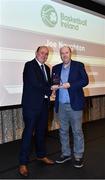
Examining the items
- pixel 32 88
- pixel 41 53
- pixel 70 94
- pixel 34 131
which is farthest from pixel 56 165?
pixel 41 53

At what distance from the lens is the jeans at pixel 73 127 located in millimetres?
3219

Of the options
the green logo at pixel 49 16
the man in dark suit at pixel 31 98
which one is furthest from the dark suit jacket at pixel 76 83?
the green logo at pixel 49 16

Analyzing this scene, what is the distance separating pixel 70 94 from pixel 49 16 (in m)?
1.55

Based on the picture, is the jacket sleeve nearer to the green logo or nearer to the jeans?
the jeans

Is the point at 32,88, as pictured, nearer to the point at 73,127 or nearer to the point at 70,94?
the point at 70,94

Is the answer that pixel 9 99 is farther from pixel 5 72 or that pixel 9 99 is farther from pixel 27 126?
pixel 27 126

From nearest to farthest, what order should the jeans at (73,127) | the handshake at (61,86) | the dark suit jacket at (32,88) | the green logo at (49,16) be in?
the dark suit jacket at (32,88) → the handshake at (61,86) → the jeans at (73,127) → the green logo at (49,16)

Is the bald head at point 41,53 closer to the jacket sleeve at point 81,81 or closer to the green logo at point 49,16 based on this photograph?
the jacket sleeve at point 81,81

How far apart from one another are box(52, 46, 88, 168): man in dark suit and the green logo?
113 cm

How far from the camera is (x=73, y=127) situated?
3.26 m

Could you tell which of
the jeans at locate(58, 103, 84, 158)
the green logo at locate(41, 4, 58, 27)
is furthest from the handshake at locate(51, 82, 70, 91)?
the green logo at locate(41, 4, 58, 27)

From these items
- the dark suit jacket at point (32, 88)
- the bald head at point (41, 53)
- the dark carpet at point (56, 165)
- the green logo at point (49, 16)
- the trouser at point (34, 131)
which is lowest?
the dark carpet at point (56, 165)

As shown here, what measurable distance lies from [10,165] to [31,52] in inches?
61.2

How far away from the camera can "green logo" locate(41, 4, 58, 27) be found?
13.6 feet
